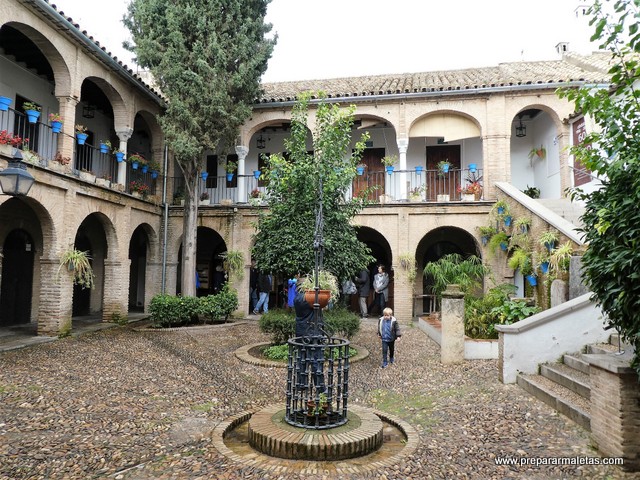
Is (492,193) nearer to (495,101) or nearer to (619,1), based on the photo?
(495,101)

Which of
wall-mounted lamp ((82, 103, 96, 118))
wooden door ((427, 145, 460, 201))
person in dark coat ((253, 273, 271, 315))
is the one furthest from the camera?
wooden door ((427, 145, 460, 201))

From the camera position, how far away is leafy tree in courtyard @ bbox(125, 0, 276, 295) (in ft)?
42.1

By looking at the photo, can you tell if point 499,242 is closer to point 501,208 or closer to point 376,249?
point 501,208

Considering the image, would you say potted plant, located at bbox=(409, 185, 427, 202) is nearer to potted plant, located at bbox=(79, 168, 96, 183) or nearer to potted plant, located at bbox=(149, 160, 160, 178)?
potted plant, located at bbox=(149, 160, 160, 178)

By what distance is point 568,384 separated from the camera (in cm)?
596

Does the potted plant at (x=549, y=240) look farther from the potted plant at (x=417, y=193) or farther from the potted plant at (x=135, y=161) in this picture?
the potted plant at (x=135, y=161)

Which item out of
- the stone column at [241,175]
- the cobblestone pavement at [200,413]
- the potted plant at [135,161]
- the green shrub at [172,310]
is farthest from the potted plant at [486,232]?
the potted plant at [135,161]

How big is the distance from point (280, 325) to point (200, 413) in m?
3.45

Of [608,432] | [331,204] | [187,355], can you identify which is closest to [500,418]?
[608,432]

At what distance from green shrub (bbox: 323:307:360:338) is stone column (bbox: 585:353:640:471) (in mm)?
5120

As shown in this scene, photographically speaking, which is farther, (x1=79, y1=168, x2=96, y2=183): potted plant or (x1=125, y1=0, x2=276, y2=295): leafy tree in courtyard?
(x1=125, y1=0, x2=276, y2=295): leafy tree in courtyard

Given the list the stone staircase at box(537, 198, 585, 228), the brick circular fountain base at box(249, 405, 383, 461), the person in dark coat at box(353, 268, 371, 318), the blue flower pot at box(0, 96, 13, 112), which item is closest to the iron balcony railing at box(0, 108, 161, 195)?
the blue flower pot at box(0, 96, 13, 112)

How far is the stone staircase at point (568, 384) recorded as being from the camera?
5.23 metres

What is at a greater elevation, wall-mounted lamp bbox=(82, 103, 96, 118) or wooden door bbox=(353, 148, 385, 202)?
wall-mounted lamp bbox=(82, 103, 96, 118)
